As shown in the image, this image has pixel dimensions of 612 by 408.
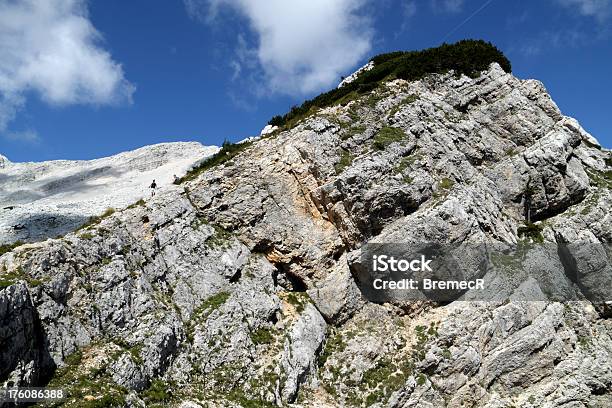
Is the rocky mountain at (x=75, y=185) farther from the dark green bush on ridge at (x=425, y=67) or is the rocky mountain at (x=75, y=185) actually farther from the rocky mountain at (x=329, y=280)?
the dark green bush on ridge at (x=425, y=67)

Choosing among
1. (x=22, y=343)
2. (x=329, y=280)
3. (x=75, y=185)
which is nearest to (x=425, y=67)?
(x=329, y=280)

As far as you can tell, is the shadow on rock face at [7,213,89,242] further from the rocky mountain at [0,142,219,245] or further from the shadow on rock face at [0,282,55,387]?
the shadow on rock face at [0,282,55,387]

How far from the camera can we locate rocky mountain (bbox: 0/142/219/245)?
32.9m

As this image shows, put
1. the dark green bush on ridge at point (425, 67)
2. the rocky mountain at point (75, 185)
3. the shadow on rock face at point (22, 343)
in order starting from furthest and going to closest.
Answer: the dark green bush on ridge at point (425, 67)
the rocky mountain at point (75, 185)
the shadow on rock face at point (22, 343)

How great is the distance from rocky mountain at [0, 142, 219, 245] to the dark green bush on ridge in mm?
15906

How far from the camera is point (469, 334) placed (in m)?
25.1

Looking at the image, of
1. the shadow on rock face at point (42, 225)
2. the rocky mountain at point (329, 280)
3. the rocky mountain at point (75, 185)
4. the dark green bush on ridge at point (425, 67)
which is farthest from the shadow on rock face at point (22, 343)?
the dark green bush on ridge at point (425, 67)

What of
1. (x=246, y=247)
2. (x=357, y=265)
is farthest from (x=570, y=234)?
(x=246, y=247)

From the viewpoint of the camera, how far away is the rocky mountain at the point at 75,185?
32.9m

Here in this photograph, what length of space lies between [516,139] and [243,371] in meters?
28.5

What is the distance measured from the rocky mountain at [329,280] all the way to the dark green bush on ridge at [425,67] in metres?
3.88

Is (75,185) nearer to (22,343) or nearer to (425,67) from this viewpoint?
(22,343)

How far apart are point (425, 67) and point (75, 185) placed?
3927cm

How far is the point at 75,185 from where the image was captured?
164ft
